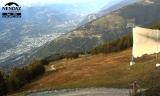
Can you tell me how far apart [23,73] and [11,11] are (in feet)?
115

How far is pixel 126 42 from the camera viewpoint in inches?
7062

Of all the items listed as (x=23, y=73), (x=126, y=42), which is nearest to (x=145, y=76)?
→ (x=23, y=73)

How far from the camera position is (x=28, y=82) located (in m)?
117

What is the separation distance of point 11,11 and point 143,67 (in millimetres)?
28192

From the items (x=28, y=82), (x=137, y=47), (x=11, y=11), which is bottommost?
(x=28, y=82)

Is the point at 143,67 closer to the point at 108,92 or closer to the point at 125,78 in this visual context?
the point at 125,78

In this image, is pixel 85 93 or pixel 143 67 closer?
pixel 85 93

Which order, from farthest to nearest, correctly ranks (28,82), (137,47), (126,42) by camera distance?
1. (126,42)
2. (28,82)
3. (137,47)

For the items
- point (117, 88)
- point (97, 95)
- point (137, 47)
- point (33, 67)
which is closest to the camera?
point (137, 47)

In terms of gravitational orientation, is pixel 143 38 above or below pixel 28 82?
above

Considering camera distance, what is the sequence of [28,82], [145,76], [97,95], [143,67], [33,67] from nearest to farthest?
[97,95], [145,76], [143,67], [28,82], [33,67]

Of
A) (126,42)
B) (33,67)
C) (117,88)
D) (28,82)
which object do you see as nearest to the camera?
(117,88)

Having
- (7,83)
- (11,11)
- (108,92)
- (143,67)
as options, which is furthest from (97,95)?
(7,83)

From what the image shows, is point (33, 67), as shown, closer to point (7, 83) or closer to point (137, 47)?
A: point (7, 83)
